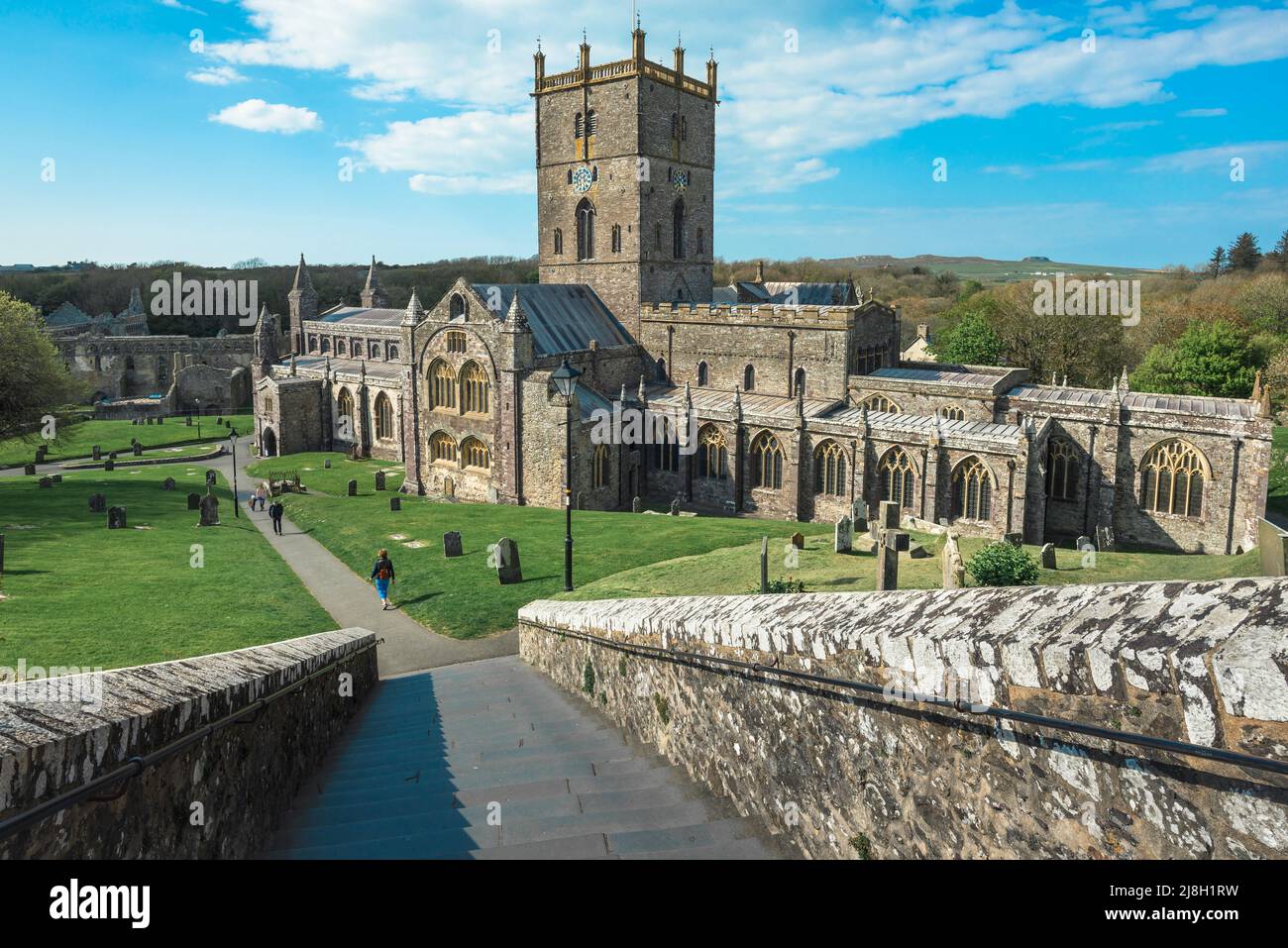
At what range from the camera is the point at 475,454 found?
41.5 m

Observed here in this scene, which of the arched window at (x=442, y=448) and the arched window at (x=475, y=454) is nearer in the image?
the arched window at (x=475, y=454)

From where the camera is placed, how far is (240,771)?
667cm

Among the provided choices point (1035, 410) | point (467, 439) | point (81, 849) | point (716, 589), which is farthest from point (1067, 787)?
point (467, 439)

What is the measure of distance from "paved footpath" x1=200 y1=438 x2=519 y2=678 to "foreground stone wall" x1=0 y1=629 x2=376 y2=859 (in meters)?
11.0

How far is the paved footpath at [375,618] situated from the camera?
20.0m

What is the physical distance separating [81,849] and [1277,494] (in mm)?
47149

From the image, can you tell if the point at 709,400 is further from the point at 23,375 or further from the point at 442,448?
the point at 23,375

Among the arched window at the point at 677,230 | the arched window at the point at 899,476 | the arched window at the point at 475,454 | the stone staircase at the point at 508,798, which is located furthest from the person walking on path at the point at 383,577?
the arched window at the point at 677,230

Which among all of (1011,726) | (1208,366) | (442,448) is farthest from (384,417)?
(1011,726)

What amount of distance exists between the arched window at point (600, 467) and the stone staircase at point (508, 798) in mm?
26470

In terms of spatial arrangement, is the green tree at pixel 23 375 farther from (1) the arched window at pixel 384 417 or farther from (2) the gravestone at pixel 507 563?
(2) the gravestone at pixel 507 563
